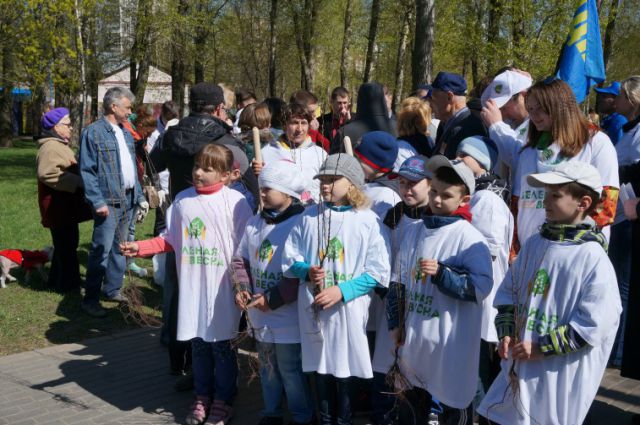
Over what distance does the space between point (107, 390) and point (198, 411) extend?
105cm

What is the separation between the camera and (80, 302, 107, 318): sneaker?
7332 mm

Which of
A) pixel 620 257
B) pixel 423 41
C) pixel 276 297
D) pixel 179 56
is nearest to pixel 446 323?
pixel 276 297

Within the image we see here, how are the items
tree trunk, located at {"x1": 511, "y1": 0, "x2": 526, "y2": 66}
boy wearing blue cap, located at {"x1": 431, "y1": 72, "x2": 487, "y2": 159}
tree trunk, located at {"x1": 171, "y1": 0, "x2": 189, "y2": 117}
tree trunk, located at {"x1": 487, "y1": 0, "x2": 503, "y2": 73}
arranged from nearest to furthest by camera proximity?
boy wearing blue cap, located at {"x1": 431, "y1": 72, "x2": 487, "y2": 159}, tree trunk, located at {"x1": 511, "y1": 0, "x2": 526, "y2": 66}, tree trunk, located at {"x1": 487, "y1": 0, "x2": 503, "y2": 73}, tree trunk, located at {"x1": 171, "y1": 0, "x2": 189, "y2": 117}

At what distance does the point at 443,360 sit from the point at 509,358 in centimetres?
48

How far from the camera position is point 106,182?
7328 millimetres

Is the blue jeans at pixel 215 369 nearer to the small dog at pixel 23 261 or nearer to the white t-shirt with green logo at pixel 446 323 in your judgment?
the white t-shirt with green logo at pixel 446 323

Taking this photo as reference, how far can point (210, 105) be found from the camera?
19.2 feet

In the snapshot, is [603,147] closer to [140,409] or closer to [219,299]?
[219,299]

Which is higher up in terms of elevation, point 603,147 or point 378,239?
point 603,147

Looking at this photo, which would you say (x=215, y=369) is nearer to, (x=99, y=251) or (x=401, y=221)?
(x=401, y=221)

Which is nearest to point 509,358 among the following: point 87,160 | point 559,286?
point 559,286

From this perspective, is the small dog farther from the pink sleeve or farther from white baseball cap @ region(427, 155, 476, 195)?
white baseball cap @ region(427, 155, 476, 195)

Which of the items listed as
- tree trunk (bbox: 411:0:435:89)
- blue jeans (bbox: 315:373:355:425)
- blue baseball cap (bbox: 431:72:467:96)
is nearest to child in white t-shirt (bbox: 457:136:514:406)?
blue jeans (bbox: 315:373:355:425)

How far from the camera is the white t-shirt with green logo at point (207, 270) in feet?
16.1
